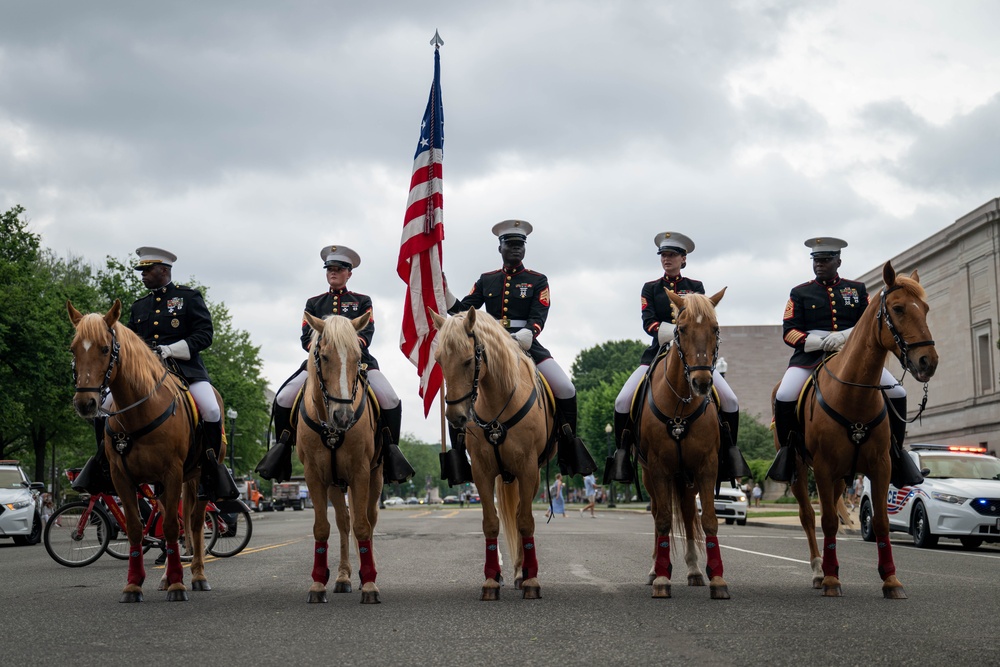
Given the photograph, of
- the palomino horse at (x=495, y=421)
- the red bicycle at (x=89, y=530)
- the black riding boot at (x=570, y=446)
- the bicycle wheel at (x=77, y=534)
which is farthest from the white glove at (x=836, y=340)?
the bicycle wheel at (x=77, y=534)

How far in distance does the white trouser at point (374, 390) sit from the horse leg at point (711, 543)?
3.07m

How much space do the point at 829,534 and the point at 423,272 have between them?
21.8 ft

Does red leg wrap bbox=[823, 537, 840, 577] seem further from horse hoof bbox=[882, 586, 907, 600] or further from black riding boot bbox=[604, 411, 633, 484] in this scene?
black riding boot bbox=[604, 411, 633, 484]

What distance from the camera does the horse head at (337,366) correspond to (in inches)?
355

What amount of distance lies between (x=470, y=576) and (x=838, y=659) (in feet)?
22.9

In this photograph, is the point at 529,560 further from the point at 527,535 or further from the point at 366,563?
the point at 366,563

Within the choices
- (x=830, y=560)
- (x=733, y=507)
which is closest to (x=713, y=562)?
(x=830, y=560)

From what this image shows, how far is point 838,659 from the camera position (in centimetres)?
582

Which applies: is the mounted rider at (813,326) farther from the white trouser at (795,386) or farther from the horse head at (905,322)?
the horse head at (905,322)

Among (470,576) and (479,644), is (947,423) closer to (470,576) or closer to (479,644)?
(470,576)

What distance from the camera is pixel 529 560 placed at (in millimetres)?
9672

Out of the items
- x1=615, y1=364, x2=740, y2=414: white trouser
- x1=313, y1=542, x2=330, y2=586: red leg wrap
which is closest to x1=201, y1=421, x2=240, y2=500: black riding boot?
x1=313, y1=542, x2=330, y2=586: red leg wrap

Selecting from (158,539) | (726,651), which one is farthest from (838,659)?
(158,539)

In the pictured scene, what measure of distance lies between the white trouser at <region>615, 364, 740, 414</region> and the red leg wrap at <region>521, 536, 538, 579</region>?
5.46 feet
